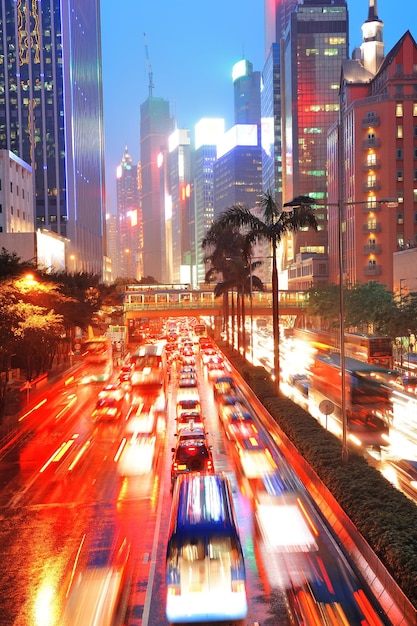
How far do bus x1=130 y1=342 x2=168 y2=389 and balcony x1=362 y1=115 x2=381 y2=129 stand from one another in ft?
223

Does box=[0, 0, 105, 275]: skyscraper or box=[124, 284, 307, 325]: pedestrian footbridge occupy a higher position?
box=[0, 0, 105, 275]: skyscraper

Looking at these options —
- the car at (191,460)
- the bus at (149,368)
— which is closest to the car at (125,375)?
the bus at (149,368)

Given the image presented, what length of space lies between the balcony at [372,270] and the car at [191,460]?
84.7 m

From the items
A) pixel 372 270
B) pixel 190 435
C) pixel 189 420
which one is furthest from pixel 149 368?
pixel 372 270

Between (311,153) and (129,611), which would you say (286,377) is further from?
(311,153)

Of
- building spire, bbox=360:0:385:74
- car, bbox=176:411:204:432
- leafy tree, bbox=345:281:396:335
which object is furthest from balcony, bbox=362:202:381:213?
car, bbox=176:411:204:432

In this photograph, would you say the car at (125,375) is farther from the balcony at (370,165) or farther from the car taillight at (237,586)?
the balcony at (370,165)

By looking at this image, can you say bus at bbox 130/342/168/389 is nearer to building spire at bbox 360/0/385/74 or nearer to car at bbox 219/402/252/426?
car at bbox 219/402/252/426

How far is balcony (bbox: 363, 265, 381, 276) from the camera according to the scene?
336 feet

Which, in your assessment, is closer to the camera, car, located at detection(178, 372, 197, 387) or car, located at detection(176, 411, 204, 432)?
car, located at detection(176, 411, 204, 432)

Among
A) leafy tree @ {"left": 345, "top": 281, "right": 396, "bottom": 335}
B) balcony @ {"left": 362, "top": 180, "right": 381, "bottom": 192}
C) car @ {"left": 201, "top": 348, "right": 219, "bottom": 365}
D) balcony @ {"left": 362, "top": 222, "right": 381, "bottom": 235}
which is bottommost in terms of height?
car @ {"left": 201, "top": 348, "right": 219, "bottom": 365}

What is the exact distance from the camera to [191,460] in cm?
2267

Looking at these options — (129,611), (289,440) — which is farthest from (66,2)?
(129,611)

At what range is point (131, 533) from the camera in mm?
18453
